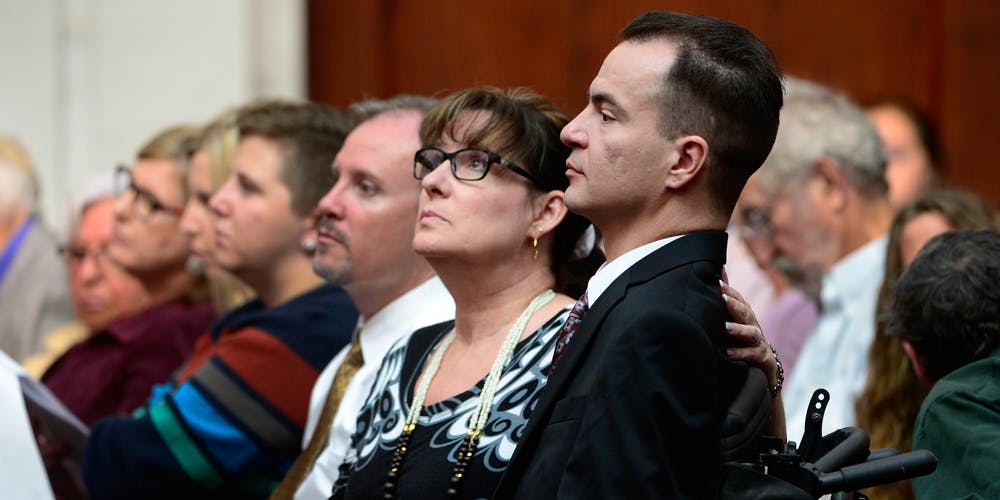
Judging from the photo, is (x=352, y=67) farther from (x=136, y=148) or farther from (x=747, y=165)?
(x=747, y=165)

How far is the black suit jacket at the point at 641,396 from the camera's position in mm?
2084

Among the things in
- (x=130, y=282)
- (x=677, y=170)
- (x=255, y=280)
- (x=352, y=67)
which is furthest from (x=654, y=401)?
(x=352, y=67)

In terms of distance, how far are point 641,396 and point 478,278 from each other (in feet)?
2.82

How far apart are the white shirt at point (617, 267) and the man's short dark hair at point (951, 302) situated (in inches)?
29.8

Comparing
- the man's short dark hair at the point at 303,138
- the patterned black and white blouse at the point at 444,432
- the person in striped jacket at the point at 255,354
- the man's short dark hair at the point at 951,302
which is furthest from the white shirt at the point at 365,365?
the man's short dark hair at the point at 951,302

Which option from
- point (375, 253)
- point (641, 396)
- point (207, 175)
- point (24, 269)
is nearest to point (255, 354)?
point (375, 253)

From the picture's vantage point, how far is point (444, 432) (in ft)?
8.97

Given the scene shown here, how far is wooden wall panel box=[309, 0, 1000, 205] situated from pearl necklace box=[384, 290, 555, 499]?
3.01 metres

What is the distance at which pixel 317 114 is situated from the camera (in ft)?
14.3

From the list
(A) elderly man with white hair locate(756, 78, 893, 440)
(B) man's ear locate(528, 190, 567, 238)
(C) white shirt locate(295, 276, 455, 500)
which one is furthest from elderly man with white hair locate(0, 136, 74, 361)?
(B) man's ear locate(528, 190, 567, 238)

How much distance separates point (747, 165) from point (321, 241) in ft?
4.82

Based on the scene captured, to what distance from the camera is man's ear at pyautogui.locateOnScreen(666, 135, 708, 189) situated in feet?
7.50

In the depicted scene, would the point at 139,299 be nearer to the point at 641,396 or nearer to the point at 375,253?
A: the point at 375,253

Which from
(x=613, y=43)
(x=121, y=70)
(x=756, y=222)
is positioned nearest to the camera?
(x=756, y=222)
